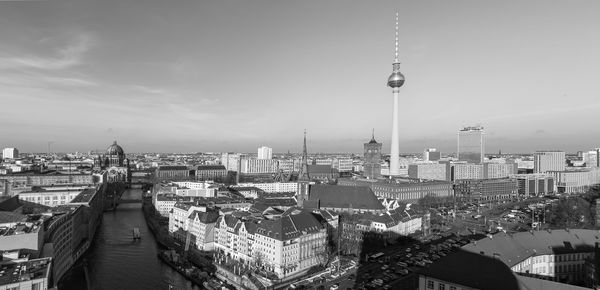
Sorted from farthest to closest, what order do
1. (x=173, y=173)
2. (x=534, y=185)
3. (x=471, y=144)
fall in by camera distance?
1. (x=471, y=144)
2. (x=173, y=173)
3. (x=534, y=185)

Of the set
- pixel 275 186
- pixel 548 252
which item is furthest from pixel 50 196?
pixel 548 252

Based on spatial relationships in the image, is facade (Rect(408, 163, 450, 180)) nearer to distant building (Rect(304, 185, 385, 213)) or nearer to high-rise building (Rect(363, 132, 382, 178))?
high-rise building (Rect(363, 132, 382, 178))

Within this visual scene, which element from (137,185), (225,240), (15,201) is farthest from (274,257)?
(137,185)

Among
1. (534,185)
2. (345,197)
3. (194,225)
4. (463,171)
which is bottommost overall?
(194,225)

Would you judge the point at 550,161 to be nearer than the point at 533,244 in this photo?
No

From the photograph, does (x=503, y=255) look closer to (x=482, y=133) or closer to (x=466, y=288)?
(x=466, y=288)

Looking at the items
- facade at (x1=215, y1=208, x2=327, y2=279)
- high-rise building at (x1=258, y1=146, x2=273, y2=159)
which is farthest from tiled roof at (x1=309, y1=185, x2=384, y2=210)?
high-rise building at (x1=258, y1=146, x2=273, y2=159)

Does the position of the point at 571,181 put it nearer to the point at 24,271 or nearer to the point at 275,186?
the point at 275,186

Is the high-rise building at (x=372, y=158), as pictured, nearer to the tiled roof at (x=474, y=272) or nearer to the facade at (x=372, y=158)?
the facade at (x=372, y=158)
